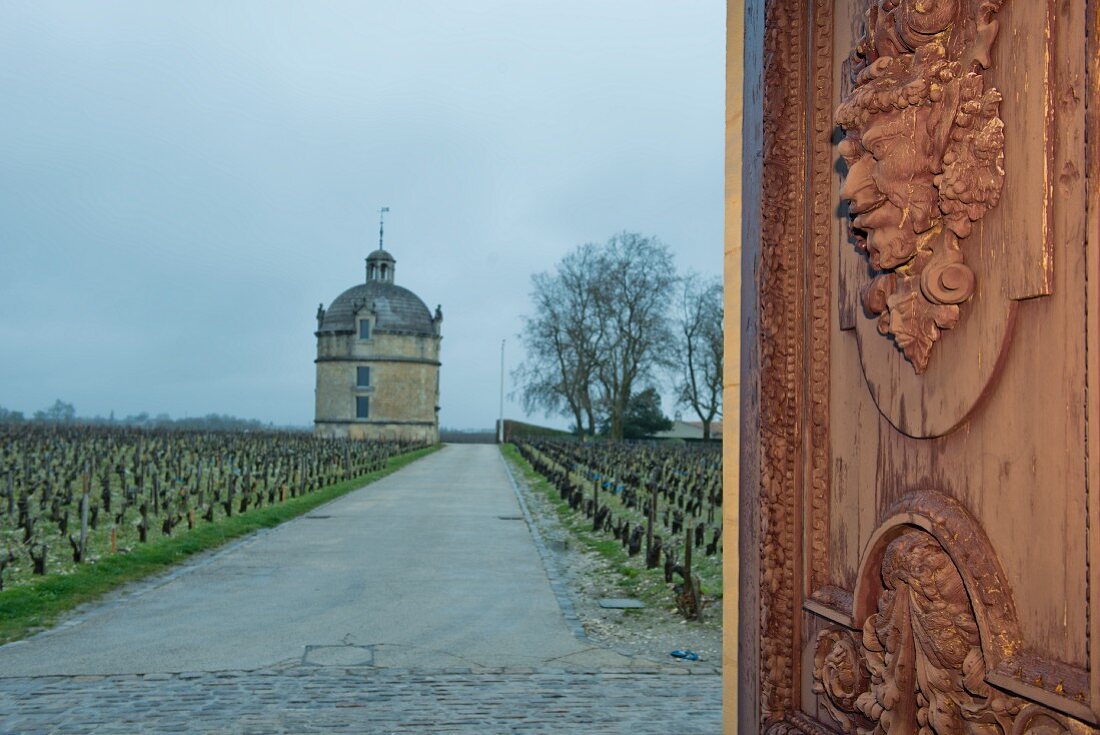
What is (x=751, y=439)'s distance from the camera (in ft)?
8.36

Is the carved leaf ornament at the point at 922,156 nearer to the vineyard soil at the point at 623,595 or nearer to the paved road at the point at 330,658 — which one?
the paved road at the point at 330,658

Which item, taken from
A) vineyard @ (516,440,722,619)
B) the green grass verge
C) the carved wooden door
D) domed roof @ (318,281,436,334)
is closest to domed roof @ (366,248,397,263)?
domed roof @ (318,281,436,334)

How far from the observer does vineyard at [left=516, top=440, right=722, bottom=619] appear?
994 cm

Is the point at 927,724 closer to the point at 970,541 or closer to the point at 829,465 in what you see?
the point at 970,541

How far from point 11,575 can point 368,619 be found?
433 centimetres

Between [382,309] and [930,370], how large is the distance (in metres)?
62.8

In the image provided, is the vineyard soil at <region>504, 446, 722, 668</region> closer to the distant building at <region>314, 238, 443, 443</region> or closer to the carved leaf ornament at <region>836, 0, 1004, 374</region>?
the carved leaf ornament at <region>836, 0, 1004, 374</region>

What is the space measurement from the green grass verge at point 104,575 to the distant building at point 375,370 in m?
45.7

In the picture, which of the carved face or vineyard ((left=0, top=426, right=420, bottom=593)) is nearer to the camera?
the carved face

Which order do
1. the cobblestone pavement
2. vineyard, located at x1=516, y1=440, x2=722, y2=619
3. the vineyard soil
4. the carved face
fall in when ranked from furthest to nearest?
vineyard, located at x1=516, y1=440, x2=722, y2=619, the vineyard soil, the cobblestone pavement, the carved face

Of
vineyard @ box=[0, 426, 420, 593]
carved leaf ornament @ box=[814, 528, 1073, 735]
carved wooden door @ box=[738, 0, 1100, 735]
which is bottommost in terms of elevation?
vineyard @ box=[0, 426, 420, 593]

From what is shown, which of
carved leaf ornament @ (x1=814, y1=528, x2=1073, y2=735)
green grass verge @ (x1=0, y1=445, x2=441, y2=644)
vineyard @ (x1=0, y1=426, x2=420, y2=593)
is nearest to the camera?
carved leaf ornament @ (x1=814, y1=528, x2=1073, y2=735)

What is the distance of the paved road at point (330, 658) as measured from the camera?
5344mm

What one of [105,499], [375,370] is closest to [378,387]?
[375,370]
